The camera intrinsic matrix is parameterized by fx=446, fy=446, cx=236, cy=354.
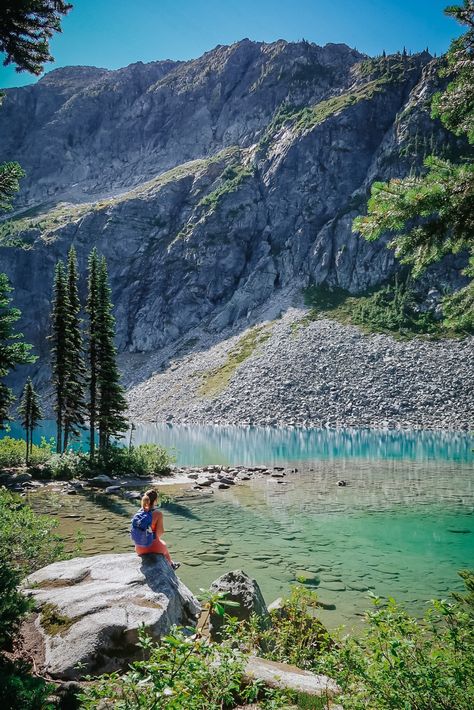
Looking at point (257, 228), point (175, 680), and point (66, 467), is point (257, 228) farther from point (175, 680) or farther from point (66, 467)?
point (175, 680)

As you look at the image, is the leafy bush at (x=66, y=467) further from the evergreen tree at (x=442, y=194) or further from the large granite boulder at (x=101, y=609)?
the evergreen tree at (x=442, y=194)

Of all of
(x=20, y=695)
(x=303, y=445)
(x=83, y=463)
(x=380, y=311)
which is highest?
(x=380, y=311)

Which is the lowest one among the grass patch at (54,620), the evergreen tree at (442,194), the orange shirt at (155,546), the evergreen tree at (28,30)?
the grass patch at (54,620)

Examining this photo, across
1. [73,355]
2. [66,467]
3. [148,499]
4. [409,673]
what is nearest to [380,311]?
[73,355]

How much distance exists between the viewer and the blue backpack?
35.7ft

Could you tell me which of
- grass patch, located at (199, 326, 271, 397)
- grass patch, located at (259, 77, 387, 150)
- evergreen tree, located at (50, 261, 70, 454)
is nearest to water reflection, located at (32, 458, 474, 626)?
evergreen tree, located at (50, 261, 70, 454)

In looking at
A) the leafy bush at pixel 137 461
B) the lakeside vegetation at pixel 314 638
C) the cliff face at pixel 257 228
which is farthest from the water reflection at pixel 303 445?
the cliff face at pixel 257 228

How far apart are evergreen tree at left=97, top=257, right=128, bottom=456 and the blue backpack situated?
31579mm

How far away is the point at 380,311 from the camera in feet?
412

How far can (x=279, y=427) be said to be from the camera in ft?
289

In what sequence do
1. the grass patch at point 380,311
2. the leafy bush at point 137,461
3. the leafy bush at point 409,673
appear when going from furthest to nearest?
1. the grass patch at point 380,311
2. the leafy bush at point 137,461
3. the leafy bush at point 409,673

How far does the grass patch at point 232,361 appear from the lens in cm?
11352

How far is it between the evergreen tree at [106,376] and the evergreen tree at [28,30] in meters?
33.3

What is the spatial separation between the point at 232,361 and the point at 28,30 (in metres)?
115
